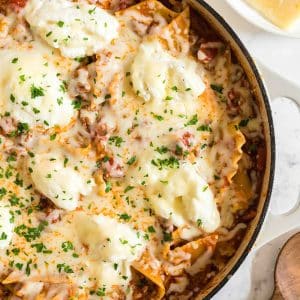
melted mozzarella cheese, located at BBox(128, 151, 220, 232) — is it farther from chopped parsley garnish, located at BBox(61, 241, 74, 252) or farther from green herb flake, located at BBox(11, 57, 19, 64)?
green herb flake, located at BBox(11, 57, 19, 64)

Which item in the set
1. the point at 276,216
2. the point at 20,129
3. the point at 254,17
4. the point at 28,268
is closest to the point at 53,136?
the point at 20,129

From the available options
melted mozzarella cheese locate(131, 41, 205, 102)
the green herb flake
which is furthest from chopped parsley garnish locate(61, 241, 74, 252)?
the green herb flake

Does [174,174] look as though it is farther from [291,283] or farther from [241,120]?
[291,283]

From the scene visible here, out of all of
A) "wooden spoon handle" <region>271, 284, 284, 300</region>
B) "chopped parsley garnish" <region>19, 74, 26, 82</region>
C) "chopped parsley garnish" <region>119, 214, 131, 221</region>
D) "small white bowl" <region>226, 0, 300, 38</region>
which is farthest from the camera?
"wooden spoon handle" <region>271, 284, 284, 300</region>

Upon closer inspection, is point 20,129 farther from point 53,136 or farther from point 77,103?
point 77,103

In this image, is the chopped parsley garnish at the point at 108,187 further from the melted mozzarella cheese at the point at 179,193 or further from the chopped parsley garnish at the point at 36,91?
the chopped parsley garnish at the point at 36,91

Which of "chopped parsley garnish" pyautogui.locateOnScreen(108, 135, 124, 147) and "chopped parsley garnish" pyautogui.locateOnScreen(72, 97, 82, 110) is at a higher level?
"chopped parsley garnish" pyautogui.locateOnScreen(72, 97, 82, 110)

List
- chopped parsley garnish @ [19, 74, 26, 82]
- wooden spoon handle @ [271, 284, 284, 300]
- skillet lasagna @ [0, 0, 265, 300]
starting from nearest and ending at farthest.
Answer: chopped parsley garnish @ [19, 74, 26, 82]
skillet lasagna @ [0, 0, 265, 300]
wooden spoon handle @ [271, 284, 284, 300]

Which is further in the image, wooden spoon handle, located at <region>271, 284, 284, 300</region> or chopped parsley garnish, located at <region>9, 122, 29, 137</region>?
wooden spoon handle, located at <region>271, 284, 284, 300</region>

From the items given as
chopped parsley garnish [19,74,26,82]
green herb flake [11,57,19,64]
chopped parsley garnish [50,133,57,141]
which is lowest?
chopped parsley garnish [50,133,57,141]
